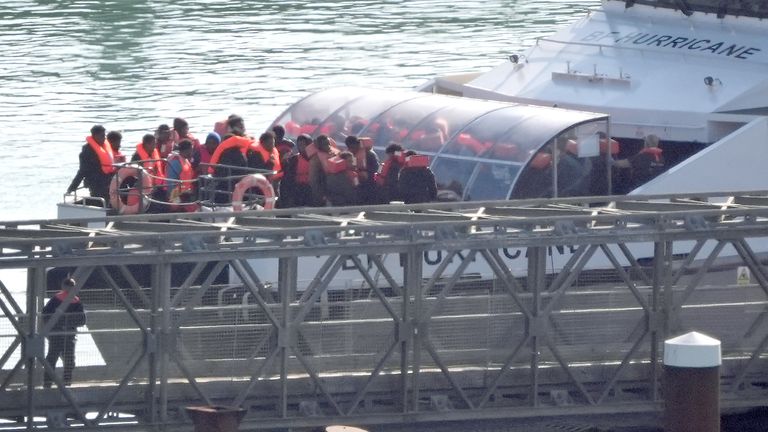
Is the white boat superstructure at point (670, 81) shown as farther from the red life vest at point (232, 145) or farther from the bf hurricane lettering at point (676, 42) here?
the red life vest at point (232, 145)

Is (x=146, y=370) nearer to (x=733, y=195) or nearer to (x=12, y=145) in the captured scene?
(x=733, y=195)

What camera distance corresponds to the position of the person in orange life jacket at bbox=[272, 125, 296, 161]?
16.5m

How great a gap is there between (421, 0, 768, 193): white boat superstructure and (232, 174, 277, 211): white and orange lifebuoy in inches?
Result: 147

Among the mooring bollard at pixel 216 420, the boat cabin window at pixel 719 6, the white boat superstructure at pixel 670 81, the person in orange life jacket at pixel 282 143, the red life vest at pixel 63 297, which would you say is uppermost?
A: the boat cabin window at pixel 719 6

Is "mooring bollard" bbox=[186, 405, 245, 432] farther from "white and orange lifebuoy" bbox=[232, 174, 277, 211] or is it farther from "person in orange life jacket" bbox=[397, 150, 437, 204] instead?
"person in orange life jacket" bbox=[397, 150, 437, 204]

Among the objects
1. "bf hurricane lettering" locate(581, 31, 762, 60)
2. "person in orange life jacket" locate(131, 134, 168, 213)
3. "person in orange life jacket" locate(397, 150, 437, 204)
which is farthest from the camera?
"bf hurricane lettering" locate(581, 31, 762, 60)

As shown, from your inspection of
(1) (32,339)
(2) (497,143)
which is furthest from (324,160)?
(1) (32,339)

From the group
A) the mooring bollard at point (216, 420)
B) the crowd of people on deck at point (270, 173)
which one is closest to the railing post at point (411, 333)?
the mooring bollard at point (216, 420)

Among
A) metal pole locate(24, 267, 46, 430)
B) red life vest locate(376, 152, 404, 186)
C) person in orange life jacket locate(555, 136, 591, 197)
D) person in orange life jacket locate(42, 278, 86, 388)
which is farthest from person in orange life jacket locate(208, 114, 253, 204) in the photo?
metal pole locate(24, 267, 46, 430)

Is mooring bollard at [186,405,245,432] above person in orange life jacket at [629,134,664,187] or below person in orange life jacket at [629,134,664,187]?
below

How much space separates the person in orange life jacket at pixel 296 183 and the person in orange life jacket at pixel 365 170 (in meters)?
0.47

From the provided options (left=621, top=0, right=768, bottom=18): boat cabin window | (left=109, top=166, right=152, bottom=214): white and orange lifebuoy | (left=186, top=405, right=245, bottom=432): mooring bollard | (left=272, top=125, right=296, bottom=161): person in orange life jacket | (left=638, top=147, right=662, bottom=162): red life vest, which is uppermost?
(left=621, top=0, right=768, bottom=18): boat cabin window

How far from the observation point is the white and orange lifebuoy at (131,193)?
47.7 ft

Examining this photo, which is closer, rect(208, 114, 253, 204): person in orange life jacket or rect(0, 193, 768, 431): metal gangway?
rect(0, 193, 768, 431): metal gangway
